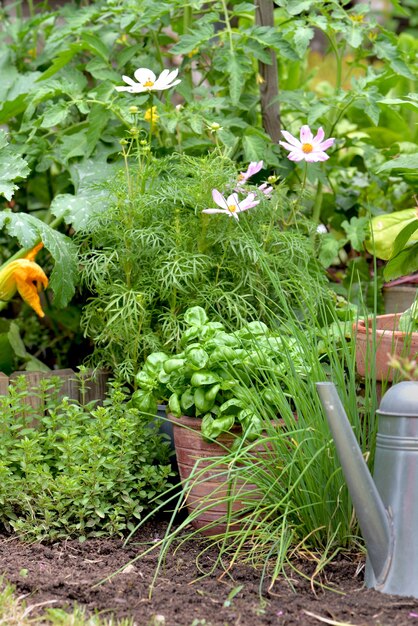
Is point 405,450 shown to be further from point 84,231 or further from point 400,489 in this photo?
point 84,231

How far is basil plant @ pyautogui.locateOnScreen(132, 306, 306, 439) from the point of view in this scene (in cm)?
218

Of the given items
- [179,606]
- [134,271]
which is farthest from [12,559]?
[134,271]

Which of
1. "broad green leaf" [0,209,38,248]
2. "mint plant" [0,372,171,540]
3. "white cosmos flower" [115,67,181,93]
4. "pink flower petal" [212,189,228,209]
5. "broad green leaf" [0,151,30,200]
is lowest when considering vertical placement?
"mint plant" [0,372,171,540]

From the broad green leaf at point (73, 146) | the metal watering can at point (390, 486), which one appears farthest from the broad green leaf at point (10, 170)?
the metal watering can at point (390, 486)

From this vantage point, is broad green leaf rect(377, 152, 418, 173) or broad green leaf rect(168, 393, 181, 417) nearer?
broad green leaf rect(168, 393, 181, 417)

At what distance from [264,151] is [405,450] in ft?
5.24

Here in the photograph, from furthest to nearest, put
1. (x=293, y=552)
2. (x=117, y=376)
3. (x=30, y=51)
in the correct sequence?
(x=30, y=51) → (x=117, y=376) → (x=293, y=552)

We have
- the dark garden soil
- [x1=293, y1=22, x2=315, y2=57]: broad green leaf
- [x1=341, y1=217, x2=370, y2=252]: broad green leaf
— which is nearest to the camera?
the dark garden soil

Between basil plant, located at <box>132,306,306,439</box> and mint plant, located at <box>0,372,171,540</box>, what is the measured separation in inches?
5.6

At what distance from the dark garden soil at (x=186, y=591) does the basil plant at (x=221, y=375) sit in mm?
349

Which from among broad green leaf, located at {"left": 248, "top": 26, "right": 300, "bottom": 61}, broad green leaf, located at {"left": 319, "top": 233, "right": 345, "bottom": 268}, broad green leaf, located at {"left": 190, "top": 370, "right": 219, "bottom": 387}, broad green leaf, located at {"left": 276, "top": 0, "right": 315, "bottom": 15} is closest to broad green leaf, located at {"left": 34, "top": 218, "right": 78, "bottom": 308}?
broad green leaf, located at {"left": 190, "top": 370, "right": 219, "bottom": 387}

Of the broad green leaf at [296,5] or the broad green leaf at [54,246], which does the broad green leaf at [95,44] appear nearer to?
the broad green leaf at [296,5]

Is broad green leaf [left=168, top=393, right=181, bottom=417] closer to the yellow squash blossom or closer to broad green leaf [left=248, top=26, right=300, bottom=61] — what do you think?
the yellow squash blossom

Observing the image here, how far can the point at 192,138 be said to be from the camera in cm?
320
